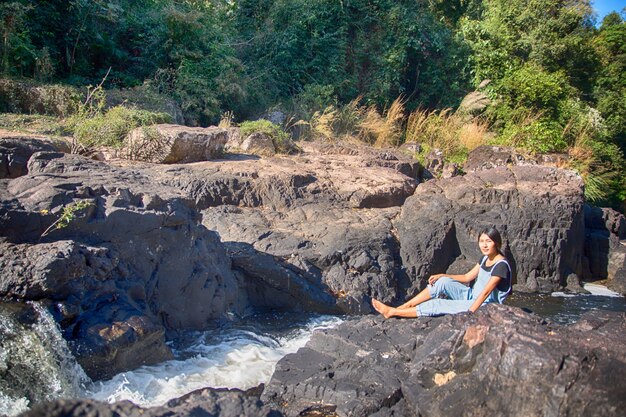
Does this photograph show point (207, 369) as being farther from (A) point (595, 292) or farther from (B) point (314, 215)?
(A) point (595, 292)

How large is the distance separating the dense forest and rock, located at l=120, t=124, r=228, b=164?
10.8 feet

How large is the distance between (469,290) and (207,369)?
8.63 feet

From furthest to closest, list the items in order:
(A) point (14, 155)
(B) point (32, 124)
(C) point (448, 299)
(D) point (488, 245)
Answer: (B) point (32, 124) → (A) point (14, 155) → (C) point (448, 299) → (D) point (488, 245)

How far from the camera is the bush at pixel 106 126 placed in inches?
389

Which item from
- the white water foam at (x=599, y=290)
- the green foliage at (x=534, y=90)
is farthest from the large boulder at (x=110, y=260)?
the green foliage at (x=534, y=90)

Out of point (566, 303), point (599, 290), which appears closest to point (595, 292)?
point (599, 290)

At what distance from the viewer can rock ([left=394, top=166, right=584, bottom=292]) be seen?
29.8 ft

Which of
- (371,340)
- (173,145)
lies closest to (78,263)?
(371,340)

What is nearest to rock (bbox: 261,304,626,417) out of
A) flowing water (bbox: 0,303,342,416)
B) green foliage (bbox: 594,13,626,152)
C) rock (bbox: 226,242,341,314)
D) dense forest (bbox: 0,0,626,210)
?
flowing water (bbox: 0,303,342,416)

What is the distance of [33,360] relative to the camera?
464cm

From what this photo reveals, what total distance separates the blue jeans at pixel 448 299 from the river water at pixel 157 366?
55.0 inches

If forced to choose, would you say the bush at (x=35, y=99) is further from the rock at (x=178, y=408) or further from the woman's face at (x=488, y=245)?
the rock at (x=178, y=408)

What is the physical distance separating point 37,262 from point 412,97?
50.9 ft

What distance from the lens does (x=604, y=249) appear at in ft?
37.7
